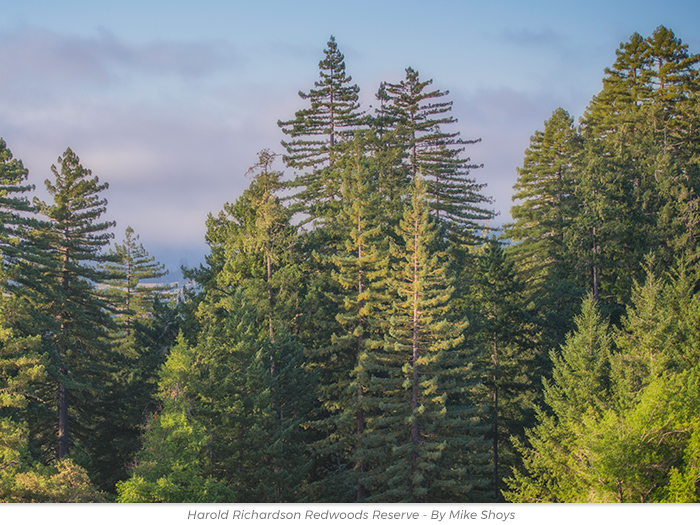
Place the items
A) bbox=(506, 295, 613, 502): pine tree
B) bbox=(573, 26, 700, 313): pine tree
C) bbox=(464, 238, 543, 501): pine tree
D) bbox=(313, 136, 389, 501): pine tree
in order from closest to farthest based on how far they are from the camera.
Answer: bbox=(506, 295, 613, 502): pine tree → bbox=(313, 136, 389, 501): pine tree → bbox=(464, 238, 543, 501): pine tree → bbox=(573, 26, 700, 313): pine tree

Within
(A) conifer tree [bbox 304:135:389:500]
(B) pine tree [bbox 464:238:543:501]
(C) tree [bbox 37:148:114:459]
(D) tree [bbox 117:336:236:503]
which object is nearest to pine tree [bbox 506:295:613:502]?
(B) pine tree [bbox 464:238:543:501]

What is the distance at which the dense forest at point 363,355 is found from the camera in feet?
73.7

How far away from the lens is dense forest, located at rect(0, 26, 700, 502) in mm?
22469

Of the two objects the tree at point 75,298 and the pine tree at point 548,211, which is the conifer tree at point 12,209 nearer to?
the tree at point 75,298

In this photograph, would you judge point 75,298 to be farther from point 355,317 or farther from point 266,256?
point 355,317

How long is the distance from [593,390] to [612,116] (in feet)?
128

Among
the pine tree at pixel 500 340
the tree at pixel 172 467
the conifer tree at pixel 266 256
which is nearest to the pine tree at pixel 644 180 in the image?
the pine tree at pixel 500 340

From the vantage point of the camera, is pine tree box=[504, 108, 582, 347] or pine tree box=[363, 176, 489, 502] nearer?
pine tree box=[363, 176, 489, 502]

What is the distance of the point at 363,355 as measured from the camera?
28.9m

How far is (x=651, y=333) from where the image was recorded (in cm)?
2556

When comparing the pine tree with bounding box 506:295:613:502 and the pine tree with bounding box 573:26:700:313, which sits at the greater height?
the pine tree with bounding box 573:26:700:313

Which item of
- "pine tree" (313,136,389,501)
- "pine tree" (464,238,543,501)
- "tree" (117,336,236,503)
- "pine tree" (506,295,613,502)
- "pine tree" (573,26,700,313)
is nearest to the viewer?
"tree" (117,336,236,503)

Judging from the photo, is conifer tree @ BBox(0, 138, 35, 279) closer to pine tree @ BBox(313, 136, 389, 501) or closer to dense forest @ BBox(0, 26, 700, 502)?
dense forest @ BBox(0, 26, 700, 502)
